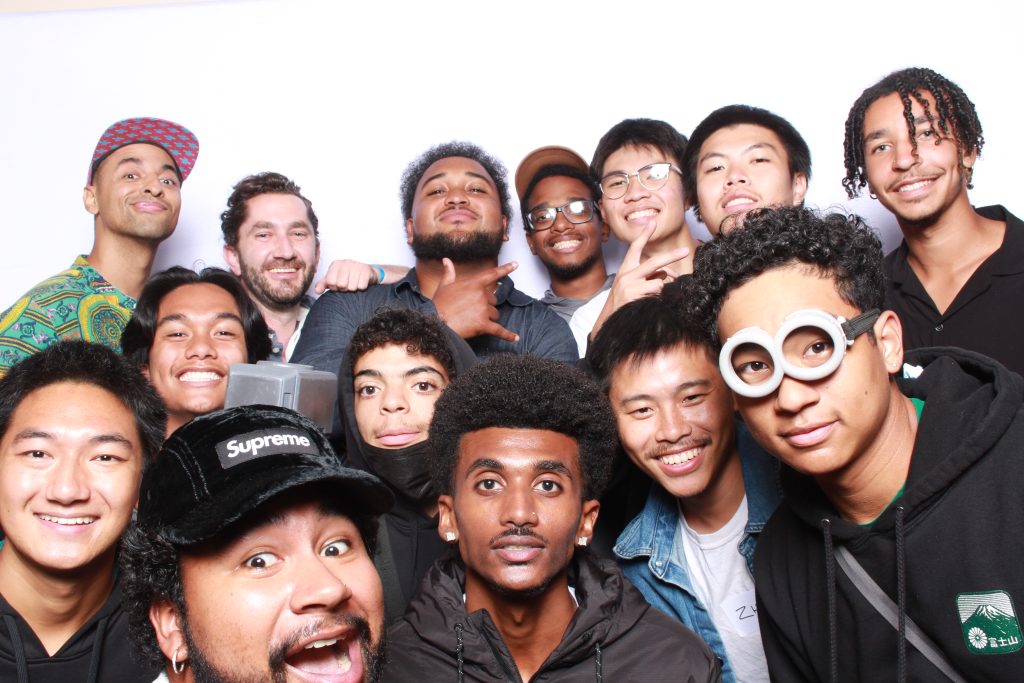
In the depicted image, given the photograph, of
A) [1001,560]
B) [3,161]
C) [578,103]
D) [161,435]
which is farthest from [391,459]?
[3,161]

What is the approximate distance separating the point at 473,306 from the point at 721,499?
1.28 m

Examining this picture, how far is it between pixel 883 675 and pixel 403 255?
3428mm

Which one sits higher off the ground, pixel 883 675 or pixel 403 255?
pixel 403 255

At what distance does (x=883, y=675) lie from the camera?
6.72 feet

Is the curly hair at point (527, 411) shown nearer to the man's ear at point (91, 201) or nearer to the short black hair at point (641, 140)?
the short black hair at point (641, 140)

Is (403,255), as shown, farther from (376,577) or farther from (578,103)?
(376,577)

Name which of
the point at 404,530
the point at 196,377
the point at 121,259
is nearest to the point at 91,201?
the point at 121,259

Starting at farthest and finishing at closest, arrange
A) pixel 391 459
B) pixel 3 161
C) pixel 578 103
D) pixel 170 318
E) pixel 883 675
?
pixel 3 161 → pixel 578 103 → pixel 170 318 → pixel 391 459 → pixel 883 675

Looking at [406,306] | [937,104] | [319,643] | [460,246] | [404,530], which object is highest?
[937,104]

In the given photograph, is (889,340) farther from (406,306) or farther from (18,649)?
(18,649)

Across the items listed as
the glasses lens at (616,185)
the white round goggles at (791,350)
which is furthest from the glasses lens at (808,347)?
the glasses lens at (616,185)

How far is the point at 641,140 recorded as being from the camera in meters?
4.09

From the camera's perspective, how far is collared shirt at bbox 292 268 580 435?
3.73m

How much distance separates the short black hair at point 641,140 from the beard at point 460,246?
0.56 meters
